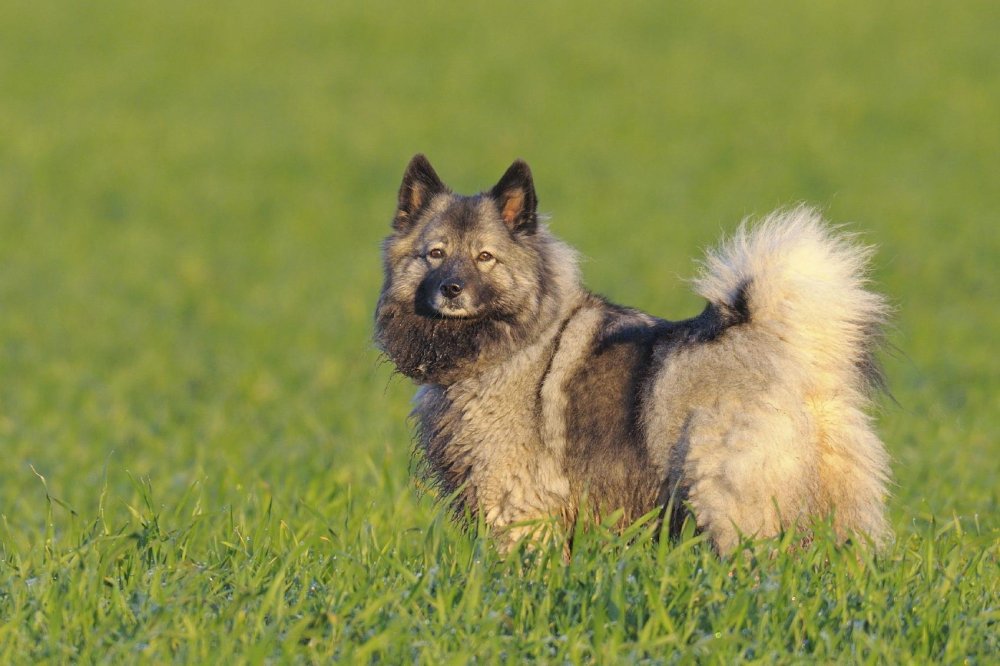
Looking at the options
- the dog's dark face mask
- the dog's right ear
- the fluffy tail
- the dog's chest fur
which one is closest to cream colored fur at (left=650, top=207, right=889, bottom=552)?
the fluffy tail

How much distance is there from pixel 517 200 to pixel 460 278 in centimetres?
52

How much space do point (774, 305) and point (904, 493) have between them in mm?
2775

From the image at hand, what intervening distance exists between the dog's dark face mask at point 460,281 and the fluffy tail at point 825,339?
3.23 ft

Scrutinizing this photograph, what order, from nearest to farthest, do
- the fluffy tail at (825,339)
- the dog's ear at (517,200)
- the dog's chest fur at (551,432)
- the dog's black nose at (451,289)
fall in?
1. the fluffy tail at (825,339)
2. the dog's chest fur at (551,432)
3. the dog's black nose at (451,289)
4. the dog's ear at (517,200)

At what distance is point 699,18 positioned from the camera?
3306 cm

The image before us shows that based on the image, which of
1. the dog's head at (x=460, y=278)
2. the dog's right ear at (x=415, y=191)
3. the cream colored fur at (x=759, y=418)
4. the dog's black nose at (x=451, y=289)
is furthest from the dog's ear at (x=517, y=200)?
the cream colored fur at (x=759, y=418)

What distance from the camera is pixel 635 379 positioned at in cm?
516

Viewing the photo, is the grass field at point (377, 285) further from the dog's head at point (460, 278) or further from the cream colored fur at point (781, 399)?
the dog's head at point (460, 278)

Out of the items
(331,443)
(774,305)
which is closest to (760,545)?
(774,305)

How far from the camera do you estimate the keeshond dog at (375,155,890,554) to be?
4797 mm

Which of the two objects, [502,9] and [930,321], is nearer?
[930,321]

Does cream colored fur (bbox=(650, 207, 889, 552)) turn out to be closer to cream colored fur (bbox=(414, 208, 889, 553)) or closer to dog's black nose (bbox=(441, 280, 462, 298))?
cream colored fur (bbox=(414, 208, 889, 553))

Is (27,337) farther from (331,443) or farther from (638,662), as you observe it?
(638,662)

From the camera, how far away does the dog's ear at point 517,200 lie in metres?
5.83
